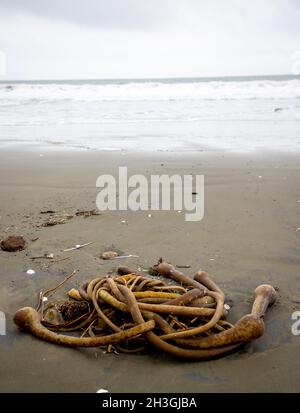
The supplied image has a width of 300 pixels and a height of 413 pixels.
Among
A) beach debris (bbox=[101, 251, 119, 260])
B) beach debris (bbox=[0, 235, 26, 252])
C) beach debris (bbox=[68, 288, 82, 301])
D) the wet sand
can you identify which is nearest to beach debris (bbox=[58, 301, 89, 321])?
beach debris (bbox=[68, 288, 82, 301])

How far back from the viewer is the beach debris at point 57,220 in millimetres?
4570

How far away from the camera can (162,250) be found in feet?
13.0

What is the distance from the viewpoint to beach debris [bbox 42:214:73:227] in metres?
4.57

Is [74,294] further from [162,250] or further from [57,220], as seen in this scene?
[57,220]

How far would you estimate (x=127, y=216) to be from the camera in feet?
16.0

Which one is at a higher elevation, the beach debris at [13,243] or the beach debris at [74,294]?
the beach debris at [13,243]

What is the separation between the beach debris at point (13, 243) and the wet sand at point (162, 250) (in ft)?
0.26

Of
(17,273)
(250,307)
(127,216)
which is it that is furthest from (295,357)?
(127,216)

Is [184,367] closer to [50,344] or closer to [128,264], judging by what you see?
[50,344]

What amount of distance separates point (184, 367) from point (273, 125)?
11540 mm

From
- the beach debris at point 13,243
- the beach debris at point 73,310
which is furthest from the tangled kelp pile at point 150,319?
the beach debris at point 13,243

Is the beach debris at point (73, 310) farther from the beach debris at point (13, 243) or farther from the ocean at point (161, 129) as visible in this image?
the ocean at point (161, 129)

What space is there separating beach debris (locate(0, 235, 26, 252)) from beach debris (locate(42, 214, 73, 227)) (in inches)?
22.2

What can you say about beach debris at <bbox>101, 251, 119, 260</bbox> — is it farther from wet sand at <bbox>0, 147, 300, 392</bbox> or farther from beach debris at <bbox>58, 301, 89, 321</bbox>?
beach debris at <bbox>58, 301, 89, 321</bbox>
